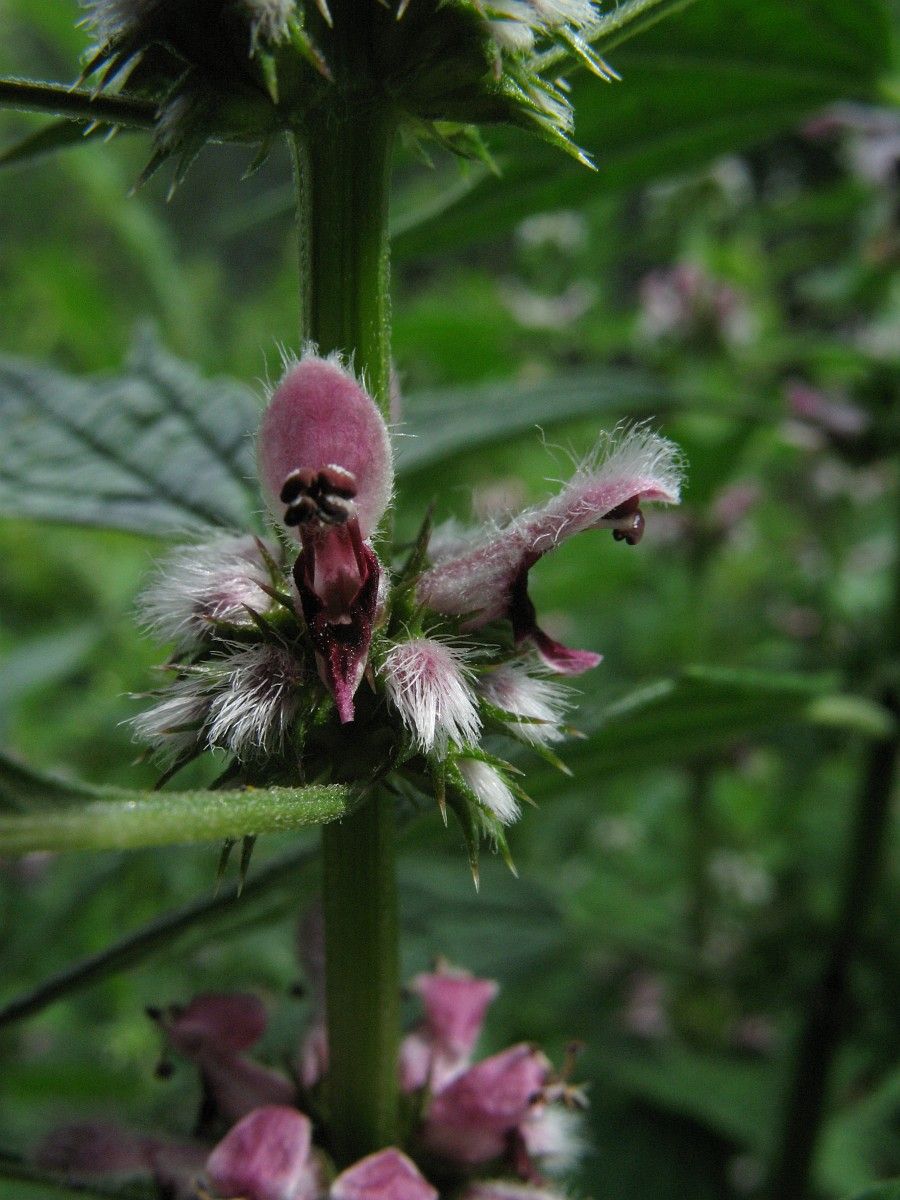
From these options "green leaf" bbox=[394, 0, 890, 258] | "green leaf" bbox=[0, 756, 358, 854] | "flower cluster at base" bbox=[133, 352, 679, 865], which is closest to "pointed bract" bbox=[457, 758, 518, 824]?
"flower cluster at base" bbox=[133, 352, 679, 865]

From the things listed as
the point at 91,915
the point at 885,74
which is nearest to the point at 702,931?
the point at 91,915

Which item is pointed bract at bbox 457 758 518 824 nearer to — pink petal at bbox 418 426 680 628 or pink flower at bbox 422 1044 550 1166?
pink petal at bbox 418 426 680 628

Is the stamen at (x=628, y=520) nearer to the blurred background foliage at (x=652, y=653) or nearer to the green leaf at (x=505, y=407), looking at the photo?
the blurred background foliage at (x=652, y=653)

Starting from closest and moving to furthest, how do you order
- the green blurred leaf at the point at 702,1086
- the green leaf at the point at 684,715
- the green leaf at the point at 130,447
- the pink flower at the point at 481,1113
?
the pink flower at the point at 481,1113
the green leaf at the point at 684,715
the green leaf at the point at 130,447
the green blurred leaf at the point at 702,1086

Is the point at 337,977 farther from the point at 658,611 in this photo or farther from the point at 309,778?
the point at 658,611

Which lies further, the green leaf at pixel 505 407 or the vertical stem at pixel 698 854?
the vertical stem at pixel 698 854

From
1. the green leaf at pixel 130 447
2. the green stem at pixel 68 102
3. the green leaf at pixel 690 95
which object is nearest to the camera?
the green stem at pixel 68 102

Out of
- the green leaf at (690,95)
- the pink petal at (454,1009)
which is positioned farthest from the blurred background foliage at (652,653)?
the pink petal at (454,1009)
